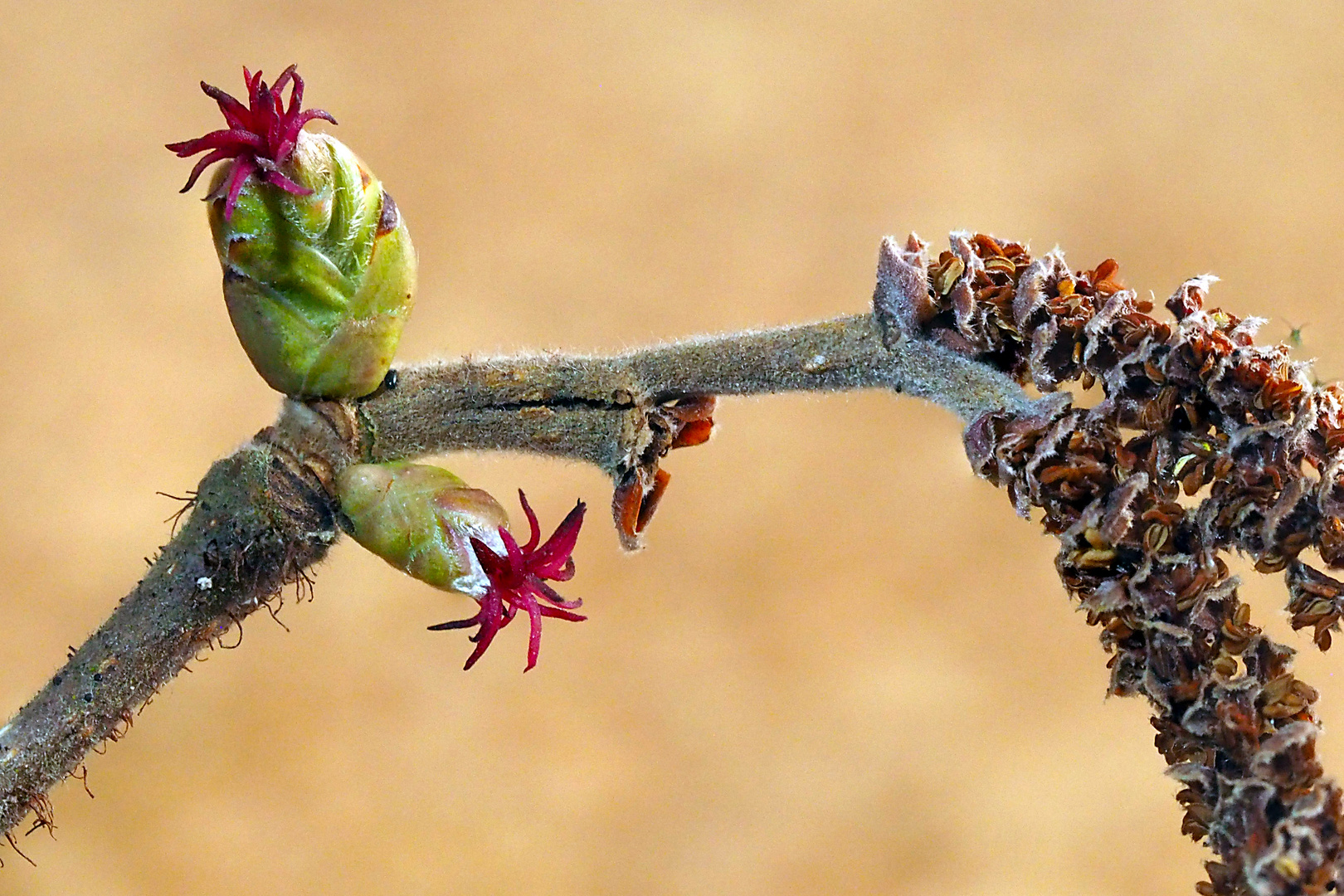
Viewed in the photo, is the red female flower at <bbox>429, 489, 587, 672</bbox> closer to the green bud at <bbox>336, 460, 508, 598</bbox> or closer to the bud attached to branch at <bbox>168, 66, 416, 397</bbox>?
the green bud at <bbox>336, 460, 508, 598</bbox>

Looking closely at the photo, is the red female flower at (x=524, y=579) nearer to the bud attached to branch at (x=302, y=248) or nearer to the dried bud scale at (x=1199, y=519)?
the bud attached to branch at (x=302, y=248)

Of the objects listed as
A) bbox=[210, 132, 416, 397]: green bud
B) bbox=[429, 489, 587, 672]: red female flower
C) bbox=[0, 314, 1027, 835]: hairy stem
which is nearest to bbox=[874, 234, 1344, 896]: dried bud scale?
bbox=[0, 314, 1027, 835]: hairy stem

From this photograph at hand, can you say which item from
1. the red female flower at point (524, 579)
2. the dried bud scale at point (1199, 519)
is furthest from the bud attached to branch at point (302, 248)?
the dried bud scale at point (1199, 519)

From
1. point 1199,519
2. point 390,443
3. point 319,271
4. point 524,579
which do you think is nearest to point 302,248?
point 319,271

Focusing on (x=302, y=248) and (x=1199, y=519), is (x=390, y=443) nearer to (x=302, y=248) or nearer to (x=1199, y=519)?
(x=302, y=248)

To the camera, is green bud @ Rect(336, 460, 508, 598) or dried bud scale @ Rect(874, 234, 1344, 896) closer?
dried bud scale @ Rect(874, 234, 1344, 896)

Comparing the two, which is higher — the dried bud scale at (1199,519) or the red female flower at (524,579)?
the dried bud scale at (1199,519)
